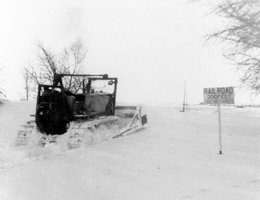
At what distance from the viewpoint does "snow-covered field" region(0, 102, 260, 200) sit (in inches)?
225

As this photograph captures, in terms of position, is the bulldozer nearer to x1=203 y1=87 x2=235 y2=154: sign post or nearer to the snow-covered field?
the snow-covered field

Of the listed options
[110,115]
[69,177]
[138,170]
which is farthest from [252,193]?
[110,115]

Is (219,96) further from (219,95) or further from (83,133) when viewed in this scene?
(83,133)

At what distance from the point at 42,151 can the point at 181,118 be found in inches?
350

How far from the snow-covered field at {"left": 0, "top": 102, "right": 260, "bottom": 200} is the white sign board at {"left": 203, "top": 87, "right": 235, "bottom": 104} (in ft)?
4.20

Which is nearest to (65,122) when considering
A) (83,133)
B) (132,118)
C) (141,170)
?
(83,133)

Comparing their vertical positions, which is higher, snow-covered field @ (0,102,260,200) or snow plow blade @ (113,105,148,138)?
snow plow blade @ (113,105,148,138)

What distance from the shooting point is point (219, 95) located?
964 cm

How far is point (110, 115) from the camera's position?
12.2m

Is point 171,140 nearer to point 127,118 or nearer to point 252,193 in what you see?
point 127,118

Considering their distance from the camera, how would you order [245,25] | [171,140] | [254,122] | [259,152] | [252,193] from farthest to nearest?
[254,122], [245,25], [171,140], [259,152], [252,193]

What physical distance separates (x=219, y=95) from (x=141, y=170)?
370 centimetres

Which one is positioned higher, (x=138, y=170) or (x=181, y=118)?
(x=181, y=118)

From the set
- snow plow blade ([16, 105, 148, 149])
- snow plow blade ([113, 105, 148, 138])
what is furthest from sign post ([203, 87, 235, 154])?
snow plow blade ([16, 105, 148, 149])
